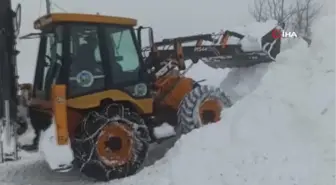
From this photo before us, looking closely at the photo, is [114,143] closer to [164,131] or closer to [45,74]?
[164,131]

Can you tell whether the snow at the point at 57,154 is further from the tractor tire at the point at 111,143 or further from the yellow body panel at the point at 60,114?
the tractor tire at the point at 111,143

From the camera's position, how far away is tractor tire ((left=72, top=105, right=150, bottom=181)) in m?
9.12

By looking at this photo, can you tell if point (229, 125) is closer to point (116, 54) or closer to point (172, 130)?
point (172, 130)

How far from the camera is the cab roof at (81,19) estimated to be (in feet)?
29.9

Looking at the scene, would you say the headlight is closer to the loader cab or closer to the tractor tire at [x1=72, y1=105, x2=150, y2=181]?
the loader cab

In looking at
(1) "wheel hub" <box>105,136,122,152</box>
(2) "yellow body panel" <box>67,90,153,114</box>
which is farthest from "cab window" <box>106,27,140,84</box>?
(1) "wheel hub" <box>105,136,122,152</box>

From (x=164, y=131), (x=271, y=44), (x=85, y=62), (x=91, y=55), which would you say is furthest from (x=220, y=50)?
(x=85, y=62)

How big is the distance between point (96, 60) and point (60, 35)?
2.26ft

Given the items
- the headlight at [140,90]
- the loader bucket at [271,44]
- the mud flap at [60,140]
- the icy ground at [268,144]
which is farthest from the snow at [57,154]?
the loader bucket at [271,44]

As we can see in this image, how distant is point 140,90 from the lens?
9.82 metres

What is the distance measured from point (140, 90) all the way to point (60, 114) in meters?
1.62

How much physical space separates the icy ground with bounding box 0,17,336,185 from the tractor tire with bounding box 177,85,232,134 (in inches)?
29.3

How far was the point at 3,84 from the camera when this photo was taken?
9.40 meters

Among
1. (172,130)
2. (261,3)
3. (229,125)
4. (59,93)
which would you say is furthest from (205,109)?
(261,3)
